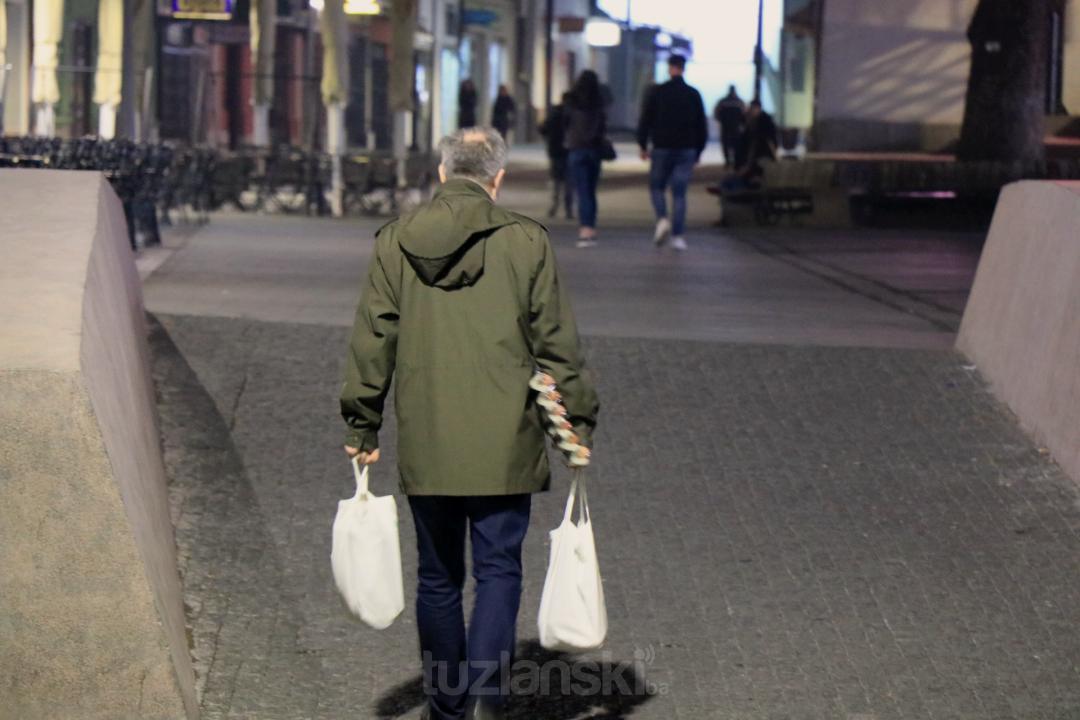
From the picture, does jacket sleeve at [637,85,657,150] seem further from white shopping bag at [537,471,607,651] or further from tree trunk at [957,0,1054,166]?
white shopping bag at [537,471,607,651]

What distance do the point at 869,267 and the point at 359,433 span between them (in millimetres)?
11851

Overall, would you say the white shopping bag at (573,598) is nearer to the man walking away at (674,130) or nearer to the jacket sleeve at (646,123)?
the man walking away at (674,130)

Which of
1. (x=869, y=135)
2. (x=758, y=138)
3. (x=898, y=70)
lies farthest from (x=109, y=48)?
(x=898, y=70)

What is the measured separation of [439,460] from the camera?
4.81 meters

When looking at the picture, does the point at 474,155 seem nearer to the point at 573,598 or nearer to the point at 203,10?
the point at 573,598

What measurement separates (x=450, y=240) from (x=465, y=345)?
27 centimetres

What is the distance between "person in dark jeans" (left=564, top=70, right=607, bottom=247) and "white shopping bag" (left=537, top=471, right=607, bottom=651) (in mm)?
13179

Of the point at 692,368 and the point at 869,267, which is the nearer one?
the point at 692,368

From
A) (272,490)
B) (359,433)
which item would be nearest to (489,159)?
(359,433)

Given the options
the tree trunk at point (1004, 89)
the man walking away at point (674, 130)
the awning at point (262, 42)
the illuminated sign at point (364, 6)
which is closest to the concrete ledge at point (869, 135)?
the tree trunk at point (1004, 89)

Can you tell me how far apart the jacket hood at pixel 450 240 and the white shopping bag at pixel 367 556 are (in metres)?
0.59

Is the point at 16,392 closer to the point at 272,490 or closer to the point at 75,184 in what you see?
the point at 272,490

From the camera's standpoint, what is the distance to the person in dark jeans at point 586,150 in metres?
18.0

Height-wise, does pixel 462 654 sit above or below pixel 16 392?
below
